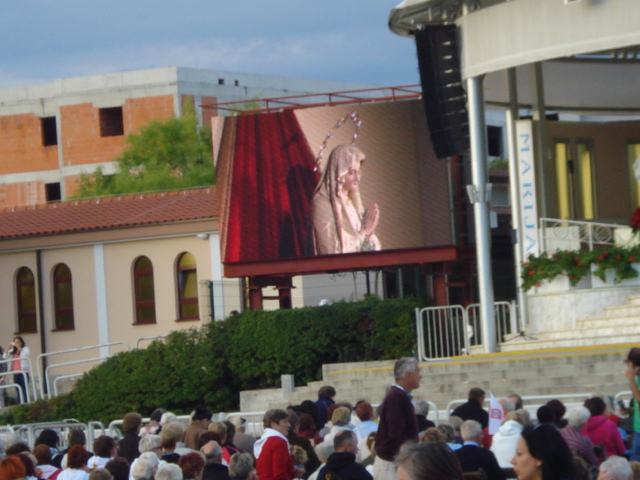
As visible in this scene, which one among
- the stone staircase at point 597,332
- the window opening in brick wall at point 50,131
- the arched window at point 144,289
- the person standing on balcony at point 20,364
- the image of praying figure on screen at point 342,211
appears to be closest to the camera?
the stone staircase at point 597,332

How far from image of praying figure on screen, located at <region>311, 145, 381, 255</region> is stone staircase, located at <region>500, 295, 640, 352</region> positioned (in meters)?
6.79

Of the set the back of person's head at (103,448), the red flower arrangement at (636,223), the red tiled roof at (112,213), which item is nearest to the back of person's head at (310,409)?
the back of person's head at (103,448)

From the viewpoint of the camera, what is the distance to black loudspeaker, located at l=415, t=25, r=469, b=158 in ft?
80.5

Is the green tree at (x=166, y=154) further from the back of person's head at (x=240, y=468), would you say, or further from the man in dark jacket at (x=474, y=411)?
the back of person's head at (x=240, y=468)

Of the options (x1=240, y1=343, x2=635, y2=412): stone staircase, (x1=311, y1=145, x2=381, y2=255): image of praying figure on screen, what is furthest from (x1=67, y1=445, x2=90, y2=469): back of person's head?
(x1=311, y1=145, x2=381, y2=255): image of praying figure on screen

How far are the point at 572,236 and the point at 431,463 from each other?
67.4ft

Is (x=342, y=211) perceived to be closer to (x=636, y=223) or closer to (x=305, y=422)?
(x=636, y=223)

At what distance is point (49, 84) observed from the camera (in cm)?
6669

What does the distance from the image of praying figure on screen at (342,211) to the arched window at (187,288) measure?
17.4 feet

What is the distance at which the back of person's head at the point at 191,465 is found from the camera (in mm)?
9961

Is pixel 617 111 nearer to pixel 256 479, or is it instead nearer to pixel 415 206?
pixel 415 206

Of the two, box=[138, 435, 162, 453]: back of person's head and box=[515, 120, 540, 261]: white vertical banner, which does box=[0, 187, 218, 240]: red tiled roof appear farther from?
box=[138, 435, 162, 453]: back of person's head

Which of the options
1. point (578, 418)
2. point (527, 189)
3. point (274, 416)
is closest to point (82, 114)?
point (527, 189)

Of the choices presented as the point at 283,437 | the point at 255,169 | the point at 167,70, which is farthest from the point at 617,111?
the point at 167,70
